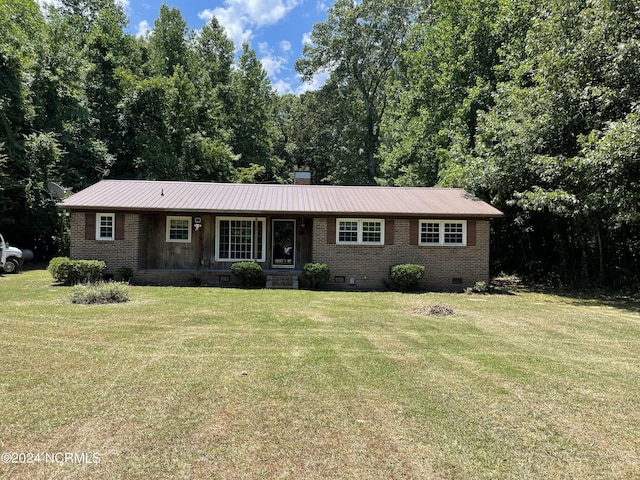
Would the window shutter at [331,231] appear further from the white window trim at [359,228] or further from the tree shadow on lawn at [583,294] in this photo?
the tree shadow on lawn at [583,294]

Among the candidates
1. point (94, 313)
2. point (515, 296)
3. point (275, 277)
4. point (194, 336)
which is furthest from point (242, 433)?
point (515, 296)

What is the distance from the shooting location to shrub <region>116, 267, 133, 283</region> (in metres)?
13.4

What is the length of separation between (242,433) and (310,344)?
2961 mm

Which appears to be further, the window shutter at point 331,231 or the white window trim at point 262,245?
the white window trim at point 262,245

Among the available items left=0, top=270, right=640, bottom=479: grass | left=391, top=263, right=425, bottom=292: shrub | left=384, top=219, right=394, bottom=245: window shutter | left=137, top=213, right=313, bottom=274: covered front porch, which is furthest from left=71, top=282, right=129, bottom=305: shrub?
left=384, top=219, right=394, bottom=245: window shutter

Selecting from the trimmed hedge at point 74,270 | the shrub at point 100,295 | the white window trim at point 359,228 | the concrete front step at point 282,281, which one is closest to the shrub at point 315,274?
the concrete front step at point 282,281

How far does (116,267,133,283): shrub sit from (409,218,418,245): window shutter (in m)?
Answer: 9.54

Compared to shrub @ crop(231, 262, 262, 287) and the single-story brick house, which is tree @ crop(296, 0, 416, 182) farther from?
shrub @ crop(231, 262, 262, 287)

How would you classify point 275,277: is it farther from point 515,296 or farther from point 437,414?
point 437,414

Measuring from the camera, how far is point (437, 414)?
4.00 metres

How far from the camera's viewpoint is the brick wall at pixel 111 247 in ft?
45.2

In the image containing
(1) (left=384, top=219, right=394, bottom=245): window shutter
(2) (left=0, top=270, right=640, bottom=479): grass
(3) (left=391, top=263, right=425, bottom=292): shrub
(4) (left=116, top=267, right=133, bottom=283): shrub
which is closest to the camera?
(2) (left=0, top=270, right=640, bottom=479): grass

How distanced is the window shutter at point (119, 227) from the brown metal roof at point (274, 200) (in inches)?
17.3

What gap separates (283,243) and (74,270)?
22.4 feet
